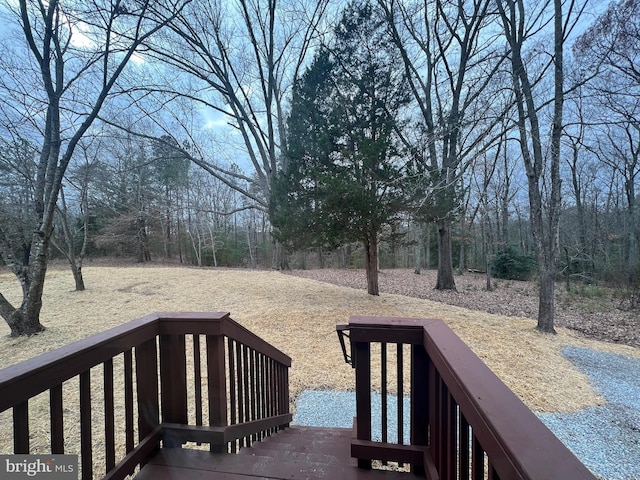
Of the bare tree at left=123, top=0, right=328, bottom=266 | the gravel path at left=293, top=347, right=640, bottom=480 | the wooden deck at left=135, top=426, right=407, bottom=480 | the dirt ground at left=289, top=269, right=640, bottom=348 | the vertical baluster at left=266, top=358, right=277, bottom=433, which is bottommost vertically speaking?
the dirt ground at left=289, top=269, right=640, bottom=348

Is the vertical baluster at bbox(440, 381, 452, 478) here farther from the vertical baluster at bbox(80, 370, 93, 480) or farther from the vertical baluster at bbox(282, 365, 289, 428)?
the vertical baluster at bbox(282, 365, 289, 428)

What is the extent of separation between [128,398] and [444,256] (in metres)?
9.99

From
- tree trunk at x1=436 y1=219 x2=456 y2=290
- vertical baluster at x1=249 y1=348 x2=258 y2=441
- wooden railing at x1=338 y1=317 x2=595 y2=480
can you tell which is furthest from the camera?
tree trunk at x1=436 y1=219 x2=456 y2=290

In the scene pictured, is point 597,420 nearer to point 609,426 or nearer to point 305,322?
point 609,426

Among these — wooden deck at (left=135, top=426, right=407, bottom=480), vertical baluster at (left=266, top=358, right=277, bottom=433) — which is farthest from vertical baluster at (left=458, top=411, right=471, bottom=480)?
vertical baluster at (left=266, top=358, right=277, bottom=433)

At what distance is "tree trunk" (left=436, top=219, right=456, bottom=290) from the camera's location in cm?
964

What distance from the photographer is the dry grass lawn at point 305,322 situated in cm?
355

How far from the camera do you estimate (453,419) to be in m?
0.95

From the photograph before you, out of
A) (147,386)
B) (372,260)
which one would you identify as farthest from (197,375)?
(372,260)

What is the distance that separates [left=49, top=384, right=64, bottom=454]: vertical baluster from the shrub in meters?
16.8

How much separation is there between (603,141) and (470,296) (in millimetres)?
9523

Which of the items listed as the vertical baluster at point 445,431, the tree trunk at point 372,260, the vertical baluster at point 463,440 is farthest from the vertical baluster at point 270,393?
the tree trunk at point 372,260

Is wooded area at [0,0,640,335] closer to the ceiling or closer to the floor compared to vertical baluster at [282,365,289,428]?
closer to the ceiling

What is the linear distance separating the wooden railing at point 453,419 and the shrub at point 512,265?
1583cm
